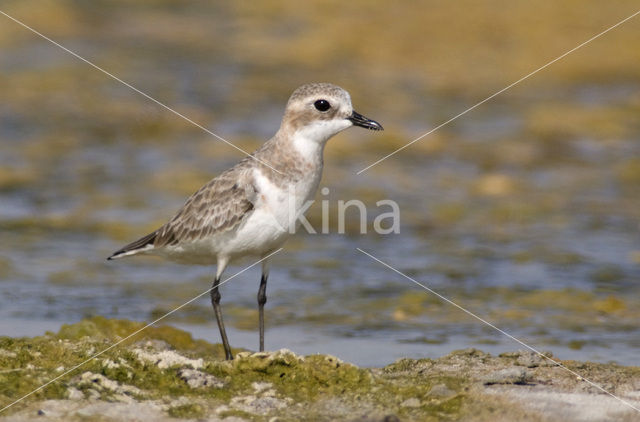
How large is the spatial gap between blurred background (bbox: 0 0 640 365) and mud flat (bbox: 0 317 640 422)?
115 cm

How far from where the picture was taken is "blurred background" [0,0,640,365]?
7934 mm

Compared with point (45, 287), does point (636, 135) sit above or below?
above

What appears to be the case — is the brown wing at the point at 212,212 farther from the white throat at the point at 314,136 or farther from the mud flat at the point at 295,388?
the mud flat at the point at 295,388

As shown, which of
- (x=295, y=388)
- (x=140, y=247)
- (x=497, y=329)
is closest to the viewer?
(x=295, y=388)

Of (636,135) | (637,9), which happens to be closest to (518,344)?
(636,135)

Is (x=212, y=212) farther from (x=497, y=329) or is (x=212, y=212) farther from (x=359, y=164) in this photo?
(x=359, y=164)

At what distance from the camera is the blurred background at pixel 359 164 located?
793 cm

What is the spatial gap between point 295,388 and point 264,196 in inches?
52.7

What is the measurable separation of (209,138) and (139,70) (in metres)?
2.91

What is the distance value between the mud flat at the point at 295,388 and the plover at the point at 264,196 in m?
0.83

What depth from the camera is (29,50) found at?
50.1ft

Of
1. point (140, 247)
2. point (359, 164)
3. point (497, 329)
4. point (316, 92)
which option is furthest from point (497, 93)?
point (140, 247)

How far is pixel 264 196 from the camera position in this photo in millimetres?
6105

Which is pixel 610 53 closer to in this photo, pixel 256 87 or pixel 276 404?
pixel 256 87
